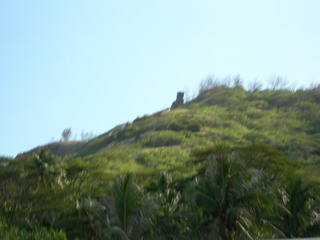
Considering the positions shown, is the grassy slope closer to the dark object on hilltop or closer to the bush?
the bush

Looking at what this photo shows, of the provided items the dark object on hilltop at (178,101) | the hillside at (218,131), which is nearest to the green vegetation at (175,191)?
the hillside at (218,131)

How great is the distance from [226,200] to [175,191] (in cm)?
925

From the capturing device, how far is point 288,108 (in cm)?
9906

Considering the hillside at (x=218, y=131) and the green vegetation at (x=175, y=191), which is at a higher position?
the hillside at (x=218, y=131)

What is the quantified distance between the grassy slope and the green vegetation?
11.9 inches

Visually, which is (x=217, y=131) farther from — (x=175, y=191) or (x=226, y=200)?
(x=226, y=200)

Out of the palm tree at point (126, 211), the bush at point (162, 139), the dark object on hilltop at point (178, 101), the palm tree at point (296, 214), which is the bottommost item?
the palm tree at point (296, 214)

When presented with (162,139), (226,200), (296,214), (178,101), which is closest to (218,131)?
(162,139)

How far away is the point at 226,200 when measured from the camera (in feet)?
81.1

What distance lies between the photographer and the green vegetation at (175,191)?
79.6 feet

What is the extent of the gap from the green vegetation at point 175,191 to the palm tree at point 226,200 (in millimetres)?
48

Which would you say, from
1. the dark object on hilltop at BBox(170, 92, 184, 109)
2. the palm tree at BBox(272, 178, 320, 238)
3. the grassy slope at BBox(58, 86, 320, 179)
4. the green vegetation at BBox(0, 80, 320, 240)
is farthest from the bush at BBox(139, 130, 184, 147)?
the palm tree at BBox(272, 178, 320, 238)

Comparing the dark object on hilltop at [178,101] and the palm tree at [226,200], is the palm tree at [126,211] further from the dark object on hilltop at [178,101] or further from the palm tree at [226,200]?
the dark object on hilltop at [178,101]

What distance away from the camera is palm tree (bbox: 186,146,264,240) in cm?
2416
